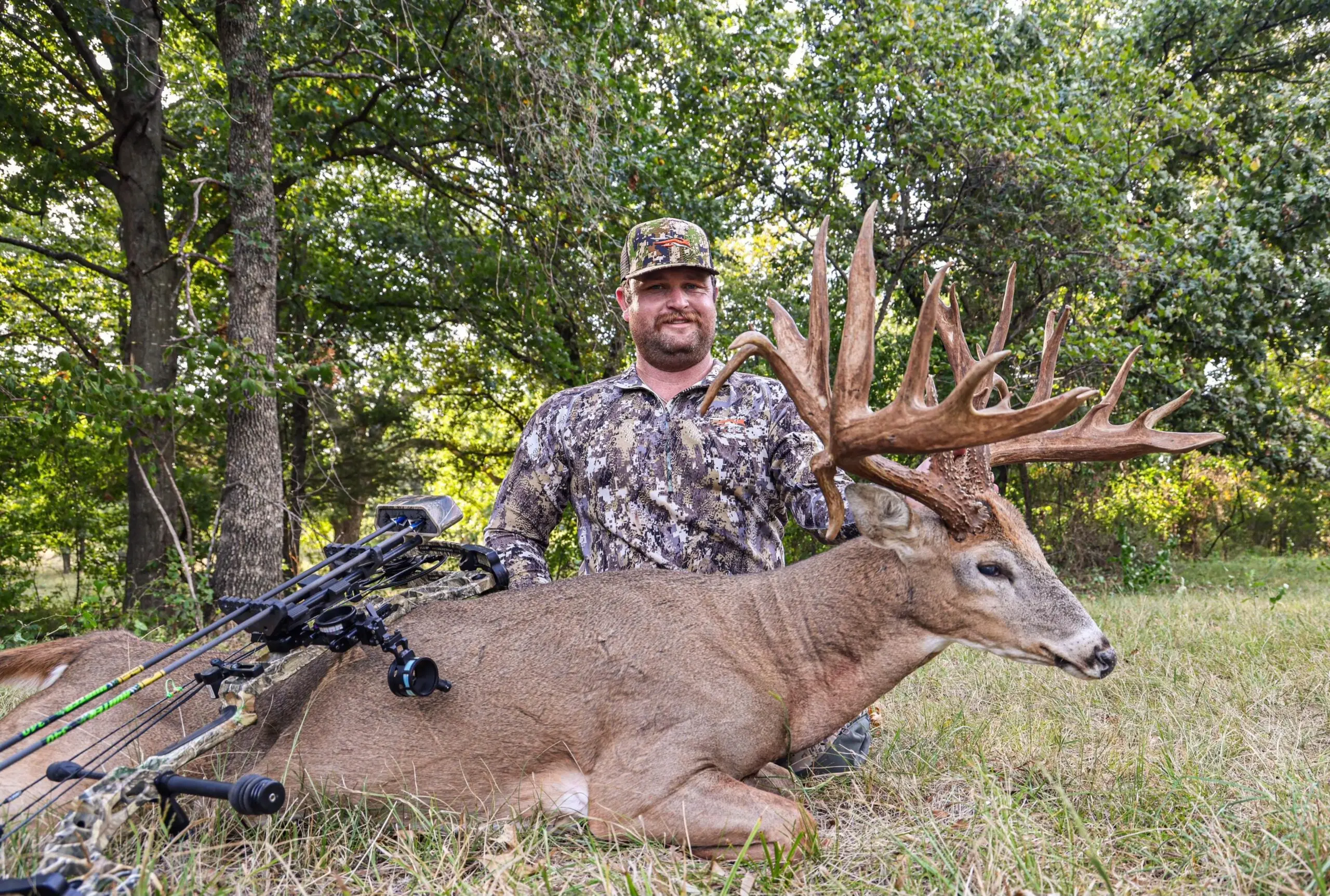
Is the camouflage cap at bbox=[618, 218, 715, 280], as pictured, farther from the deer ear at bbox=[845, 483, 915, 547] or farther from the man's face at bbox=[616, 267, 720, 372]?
the deer ear at bbox=[845, 483, 915, 547]

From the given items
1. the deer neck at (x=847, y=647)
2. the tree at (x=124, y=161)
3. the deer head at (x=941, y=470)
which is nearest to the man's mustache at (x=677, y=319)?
the deer head at (x=941, y=470)

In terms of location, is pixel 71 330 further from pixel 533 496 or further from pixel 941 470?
pixel 941 470

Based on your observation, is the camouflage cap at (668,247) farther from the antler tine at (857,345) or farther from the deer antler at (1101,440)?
the deer antler at (1101,440)

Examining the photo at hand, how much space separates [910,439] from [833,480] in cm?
45

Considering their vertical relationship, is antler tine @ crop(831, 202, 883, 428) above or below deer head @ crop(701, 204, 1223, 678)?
above

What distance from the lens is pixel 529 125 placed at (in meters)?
8.17

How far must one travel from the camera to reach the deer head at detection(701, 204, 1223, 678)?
2.90 meters

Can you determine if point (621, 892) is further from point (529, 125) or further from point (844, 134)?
point (844, 134)

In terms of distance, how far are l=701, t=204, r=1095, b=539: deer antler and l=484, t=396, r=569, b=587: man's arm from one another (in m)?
1.59

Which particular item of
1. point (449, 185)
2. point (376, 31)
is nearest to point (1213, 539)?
point (449, 185)

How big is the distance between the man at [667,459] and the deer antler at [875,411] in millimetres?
783

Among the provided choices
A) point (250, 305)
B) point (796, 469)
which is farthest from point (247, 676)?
point (250, 305)

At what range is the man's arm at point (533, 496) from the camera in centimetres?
434

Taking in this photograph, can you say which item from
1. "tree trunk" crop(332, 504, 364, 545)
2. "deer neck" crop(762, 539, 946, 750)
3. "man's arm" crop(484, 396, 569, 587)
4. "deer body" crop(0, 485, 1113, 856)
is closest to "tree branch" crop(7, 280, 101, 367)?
"man's arm" crop(484, 396, 569, 587)
